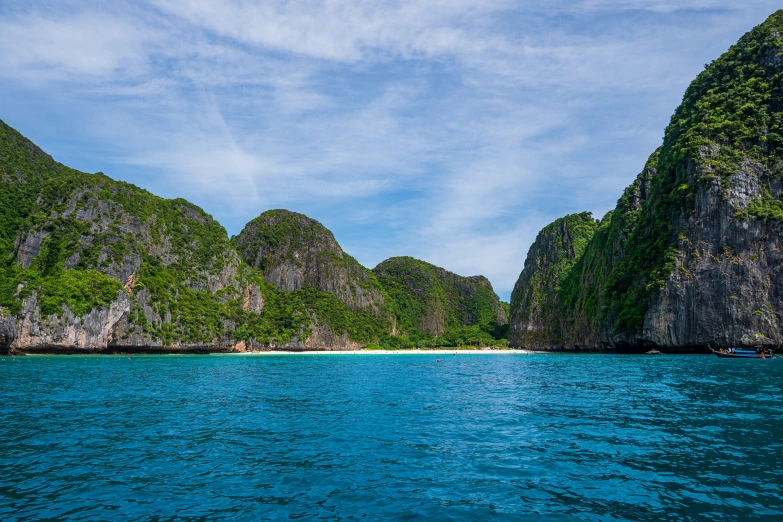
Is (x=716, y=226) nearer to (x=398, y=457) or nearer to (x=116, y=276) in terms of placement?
(x=398, y=457)

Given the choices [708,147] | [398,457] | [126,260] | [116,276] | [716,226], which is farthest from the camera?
[126,260]

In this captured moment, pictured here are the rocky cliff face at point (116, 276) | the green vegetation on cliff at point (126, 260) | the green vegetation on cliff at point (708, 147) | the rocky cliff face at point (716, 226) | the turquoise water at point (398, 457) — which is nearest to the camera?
the turquoise water at point (398, 457)

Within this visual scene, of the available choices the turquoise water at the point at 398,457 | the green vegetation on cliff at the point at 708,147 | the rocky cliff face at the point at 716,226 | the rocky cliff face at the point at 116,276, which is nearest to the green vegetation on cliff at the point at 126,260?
the rocky cliff face at the point at 116,276

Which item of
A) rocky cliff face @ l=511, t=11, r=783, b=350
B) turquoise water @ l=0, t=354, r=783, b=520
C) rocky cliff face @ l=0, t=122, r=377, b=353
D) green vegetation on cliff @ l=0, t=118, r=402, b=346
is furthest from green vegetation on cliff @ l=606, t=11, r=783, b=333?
green vegetation on cliff @ l=0, t=118, r=402, b=346

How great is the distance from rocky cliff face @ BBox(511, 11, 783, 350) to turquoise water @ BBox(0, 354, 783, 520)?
5487cm

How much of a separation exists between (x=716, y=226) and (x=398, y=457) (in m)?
87.6

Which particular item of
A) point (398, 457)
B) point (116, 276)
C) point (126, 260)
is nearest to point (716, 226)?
point (398, 457)

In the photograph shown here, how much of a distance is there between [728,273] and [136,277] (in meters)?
136

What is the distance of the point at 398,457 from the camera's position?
17.0m

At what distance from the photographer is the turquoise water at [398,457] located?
12.1 meters

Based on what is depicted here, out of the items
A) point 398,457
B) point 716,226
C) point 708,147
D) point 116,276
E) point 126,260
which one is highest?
point 708,147

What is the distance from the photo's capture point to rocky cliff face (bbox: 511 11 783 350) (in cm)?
7750

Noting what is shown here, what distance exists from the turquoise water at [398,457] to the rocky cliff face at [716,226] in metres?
54.9

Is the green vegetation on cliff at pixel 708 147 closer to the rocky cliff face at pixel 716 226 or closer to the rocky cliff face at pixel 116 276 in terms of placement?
the rocky cliff face at pixel 716 226
